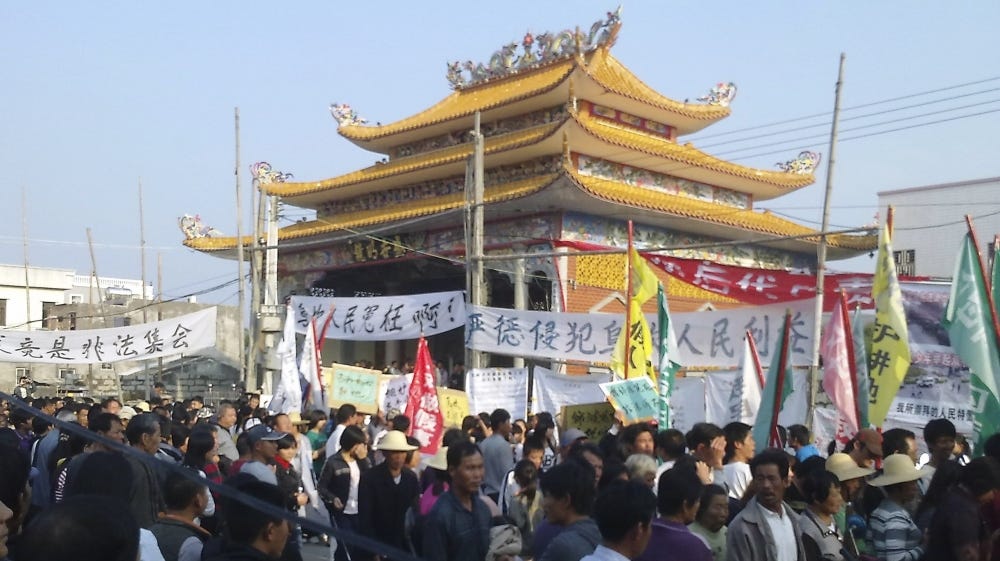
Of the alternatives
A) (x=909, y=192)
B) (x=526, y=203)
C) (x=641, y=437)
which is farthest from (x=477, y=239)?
(x=909, y=192)

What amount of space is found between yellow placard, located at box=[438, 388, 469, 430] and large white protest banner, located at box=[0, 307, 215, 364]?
681 cm

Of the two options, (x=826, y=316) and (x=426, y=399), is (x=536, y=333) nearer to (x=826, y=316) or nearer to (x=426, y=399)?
A: (x=426, y=399)

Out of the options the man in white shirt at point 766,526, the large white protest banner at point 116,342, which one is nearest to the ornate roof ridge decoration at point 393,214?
the large white protest banner at point 116,342

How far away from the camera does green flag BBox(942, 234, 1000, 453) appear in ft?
26.9

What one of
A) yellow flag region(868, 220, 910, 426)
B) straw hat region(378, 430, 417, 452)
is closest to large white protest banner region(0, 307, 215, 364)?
yellow flag region(868, 220, 910, 426)

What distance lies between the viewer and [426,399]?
11297 millimetres

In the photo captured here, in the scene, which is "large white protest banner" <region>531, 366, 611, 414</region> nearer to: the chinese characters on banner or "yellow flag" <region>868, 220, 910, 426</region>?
the chinese characters on banner

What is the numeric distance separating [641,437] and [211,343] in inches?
515

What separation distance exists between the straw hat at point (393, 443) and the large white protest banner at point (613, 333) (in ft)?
21.3

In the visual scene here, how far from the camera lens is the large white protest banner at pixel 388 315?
615 inches

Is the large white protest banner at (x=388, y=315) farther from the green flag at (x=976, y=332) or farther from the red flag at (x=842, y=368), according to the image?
the green flag at (x=976, y=332)

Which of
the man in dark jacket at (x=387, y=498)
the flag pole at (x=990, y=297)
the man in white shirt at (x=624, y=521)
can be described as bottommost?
the man in dark jacket at (x=387, y=498)

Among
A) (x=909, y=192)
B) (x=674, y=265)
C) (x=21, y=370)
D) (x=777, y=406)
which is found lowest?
(x=21, y=370)

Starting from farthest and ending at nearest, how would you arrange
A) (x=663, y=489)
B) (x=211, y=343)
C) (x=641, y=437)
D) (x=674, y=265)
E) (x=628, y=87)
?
1. (x=628, y=87)
2. (x=211, y=343)
3. (x=674, y=265)
4. (x=641, y=437)
5. (x=663, y=489)
